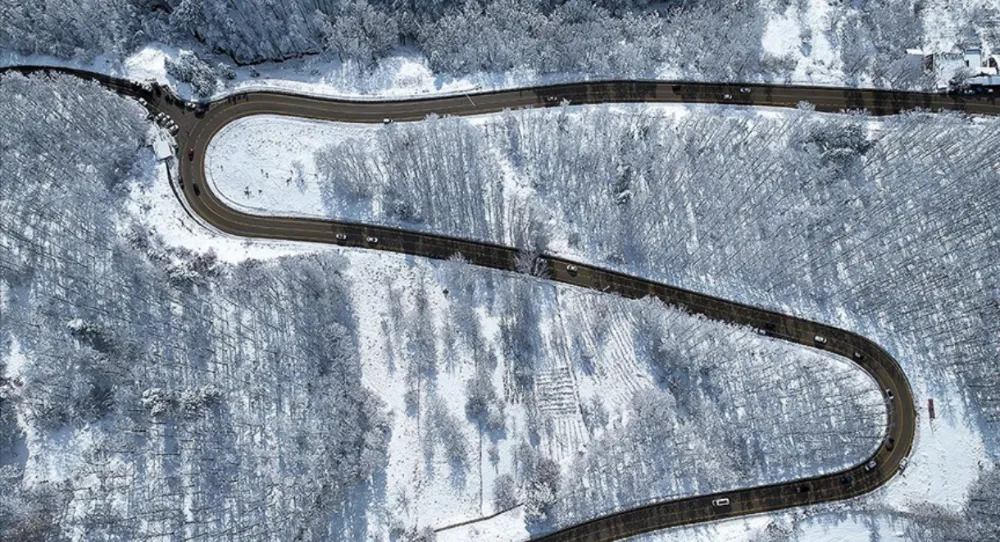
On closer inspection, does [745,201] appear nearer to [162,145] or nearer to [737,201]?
[737,201]

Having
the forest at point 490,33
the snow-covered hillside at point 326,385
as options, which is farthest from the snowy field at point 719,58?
the snow-covered hillside at point 326,385

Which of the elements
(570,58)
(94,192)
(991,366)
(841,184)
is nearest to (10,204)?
(94,192)

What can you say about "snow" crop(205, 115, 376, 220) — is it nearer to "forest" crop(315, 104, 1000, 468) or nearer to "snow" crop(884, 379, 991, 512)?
"forest" crop(315, 104, 1000, 468)

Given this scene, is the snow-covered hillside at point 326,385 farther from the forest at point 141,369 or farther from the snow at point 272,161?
the snow at point 272,161

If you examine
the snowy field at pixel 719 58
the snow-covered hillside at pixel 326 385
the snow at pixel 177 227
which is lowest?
the snow-covered hillside at pixel 326 385

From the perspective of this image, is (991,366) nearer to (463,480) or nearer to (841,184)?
(841,184)

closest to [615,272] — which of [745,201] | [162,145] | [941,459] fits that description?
[745,201]
